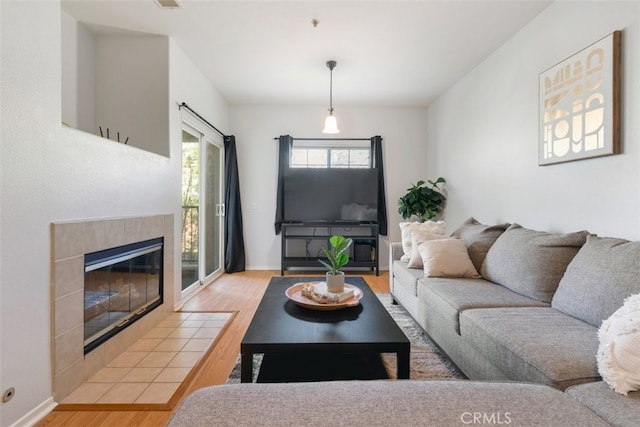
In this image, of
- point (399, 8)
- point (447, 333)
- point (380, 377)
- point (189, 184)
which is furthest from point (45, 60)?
point (447, 333)

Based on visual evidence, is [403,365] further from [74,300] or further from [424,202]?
[424,202]

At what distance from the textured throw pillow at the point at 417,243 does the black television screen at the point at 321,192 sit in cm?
178

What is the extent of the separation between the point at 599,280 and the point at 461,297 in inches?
27.1

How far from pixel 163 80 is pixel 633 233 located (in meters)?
3.70

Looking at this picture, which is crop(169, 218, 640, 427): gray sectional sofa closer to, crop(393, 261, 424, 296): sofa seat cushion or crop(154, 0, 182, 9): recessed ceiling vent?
crop(393, 261, 424, 296): sofa seat cushion

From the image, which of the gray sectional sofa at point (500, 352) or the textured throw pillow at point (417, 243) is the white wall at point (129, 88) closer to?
the textured throw pillow at point (417, 243)

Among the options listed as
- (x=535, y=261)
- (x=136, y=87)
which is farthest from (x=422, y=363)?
(x=136, y=87)

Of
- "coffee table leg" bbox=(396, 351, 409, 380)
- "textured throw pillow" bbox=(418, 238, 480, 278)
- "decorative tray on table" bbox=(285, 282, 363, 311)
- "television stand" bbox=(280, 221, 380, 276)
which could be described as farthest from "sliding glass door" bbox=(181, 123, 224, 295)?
"coffee table leg" bbox=(396, 351, 409, 380)

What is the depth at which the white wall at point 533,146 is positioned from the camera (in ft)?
5.97

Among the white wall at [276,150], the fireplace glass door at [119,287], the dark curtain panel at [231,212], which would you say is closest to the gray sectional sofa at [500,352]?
the fireplace glass door at [119,287]

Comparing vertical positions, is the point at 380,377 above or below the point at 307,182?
below

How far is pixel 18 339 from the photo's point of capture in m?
1.46

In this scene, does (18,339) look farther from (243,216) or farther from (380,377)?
(243,216)

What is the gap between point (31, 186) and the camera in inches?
60.2
